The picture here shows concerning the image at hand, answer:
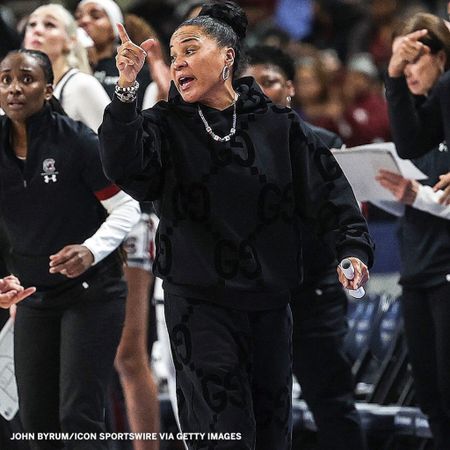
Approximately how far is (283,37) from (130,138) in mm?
5619

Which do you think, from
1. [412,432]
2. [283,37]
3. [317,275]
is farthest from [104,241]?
[283,37]

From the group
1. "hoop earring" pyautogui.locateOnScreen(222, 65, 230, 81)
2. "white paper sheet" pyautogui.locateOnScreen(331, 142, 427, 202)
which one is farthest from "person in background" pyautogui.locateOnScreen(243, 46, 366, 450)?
"hoop earring" pyautogui.locateOnScreen(222, 65, 230, 81)

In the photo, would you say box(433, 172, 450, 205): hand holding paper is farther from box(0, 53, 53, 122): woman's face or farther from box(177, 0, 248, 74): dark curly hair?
box(0, 53, 53, 122): woman's face

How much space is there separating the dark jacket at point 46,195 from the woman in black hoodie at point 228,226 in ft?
2.80

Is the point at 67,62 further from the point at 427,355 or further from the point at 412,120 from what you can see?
the point at 427,355

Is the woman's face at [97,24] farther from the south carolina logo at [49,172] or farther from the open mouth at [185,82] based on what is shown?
the open mouth at [185,82]

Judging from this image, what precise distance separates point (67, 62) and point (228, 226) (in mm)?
2031

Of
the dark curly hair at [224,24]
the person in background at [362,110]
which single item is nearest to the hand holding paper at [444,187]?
the dark curly hair at [224,24]

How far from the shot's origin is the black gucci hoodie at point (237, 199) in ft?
15.0

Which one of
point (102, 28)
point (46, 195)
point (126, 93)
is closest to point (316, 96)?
point (102, 28)

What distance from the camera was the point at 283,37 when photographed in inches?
387

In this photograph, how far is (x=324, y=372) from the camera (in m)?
6.03

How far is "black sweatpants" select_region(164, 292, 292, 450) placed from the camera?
14.8ft

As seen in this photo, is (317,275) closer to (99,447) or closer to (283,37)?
(99,447)
